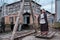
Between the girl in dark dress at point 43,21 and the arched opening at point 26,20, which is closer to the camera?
the girl in dark dress at point 43,21

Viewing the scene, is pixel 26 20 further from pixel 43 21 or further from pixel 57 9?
pixel 43 21

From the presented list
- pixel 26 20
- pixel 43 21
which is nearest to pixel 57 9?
pixel 43 21

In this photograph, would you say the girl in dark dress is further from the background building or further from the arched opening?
the arched opening

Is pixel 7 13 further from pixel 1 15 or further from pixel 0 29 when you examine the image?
pixel 0 29

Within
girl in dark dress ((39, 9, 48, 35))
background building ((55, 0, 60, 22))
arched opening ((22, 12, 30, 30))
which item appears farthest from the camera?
arched opening ((22, 12, 30, 30))

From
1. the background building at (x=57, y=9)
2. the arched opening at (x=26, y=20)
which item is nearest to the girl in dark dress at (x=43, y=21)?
the background building at (x=57, y=9)

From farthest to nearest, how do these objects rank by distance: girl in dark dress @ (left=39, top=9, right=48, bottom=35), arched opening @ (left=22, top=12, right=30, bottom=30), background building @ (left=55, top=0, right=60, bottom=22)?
arched opening @ (left=22, top=12, right=30, bottom=30) < background building @ (left=55, top=0, right=60, bottom=22) < girl in dark dress @ (left=39, top=9, right=48, bottom=35)

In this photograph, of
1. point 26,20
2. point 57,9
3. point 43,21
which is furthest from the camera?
point 26,20

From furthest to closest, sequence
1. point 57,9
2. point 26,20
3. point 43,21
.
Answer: point 26,20 < point 57,9 < point 43,21

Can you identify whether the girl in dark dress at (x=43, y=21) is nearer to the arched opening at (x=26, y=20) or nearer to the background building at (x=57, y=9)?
the background building at (x=57, y=9)

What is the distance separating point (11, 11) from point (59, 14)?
775 centimetres

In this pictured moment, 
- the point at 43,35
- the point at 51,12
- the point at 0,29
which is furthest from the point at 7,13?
the point at 43,35

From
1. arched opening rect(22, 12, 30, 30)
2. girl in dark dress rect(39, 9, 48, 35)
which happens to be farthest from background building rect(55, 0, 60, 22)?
arched opening rect(22, 12, 30, 30)

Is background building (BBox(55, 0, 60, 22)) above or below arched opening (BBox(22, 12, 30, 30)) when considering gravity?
above
